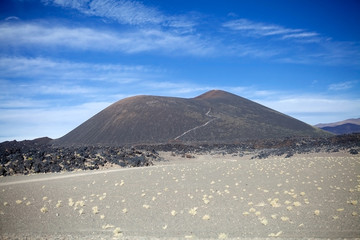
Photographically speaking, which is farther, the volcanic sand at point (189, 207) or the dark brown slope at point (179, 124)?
the dark brown slope at point (179, 124)

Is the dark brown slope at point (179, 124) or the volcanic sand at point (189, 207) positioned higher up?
the dark brown slope at point (179, 124)

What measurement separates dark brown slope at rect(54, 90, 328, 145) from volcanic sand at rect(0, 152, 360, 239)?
5279 cm

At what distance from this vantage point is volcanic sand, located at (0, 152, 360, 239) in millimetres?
7527

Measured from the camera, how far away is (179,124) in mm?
81938

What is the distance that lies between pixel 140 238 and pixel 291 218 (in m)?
4.09

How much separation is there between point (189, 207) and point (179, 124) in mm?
72417

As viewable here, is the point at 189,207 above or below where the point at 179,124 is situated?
below

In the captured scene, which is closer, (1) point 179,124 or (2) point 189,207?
(2) point 189,207

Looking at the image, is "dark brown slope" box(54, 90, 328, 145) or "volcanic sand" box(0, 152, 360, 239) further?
"dark brown slope" box(54, 90, 328, 145)

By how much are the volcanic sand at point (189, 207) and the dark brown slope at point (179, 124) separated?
5279 centimetres

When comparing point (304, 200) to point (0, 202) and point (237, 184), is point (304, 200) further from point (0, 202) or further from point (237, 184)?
point (0, 202)

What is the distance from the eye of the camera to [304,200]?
31.6ft

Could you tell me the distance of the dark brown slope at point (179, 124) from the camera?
74.4 meters

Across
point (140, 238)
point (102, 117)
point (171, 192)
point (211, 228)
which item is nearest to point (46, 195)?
point (171, 192)
